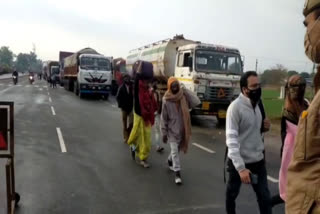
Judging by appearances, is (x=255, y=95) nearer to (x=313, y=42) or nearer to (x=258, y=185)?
(x=258, y=185)

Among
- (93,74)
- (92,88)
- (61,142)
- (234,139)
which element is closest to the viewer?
(234,139)

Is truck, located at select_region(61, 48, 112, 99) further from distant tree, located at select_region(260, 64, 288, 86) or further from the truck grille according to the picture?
distant tree, located at select_region(260, 64, 288, 86)

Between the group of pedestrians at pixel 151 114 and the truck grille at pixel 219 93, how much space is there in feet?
15.9

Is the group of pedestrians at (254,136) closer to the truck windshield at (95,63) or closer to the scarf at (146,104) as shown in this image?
the scarf at (146,104)

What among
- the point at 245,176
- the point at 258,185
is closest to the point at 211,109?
the point at 258,185

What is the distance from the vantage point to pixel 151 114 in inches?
274

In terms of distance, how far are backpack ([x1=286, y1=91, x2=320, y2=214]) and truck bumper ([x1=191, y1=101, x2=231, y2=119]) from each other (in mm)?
11671

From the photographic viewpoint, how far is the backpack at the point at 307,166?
1461 millimetres

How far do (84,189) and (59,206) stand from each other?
72cm

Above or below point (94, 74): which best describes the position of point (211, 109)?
below

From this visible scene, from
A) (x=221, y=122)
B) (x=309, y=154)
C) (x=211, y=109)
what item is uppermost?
(x=309, y=154)

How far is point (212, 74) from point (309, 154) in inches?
466

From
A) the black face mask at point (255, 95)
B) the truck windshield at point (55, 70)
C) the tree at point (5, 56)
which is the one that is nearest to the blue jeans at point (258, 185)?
the black face mask at point (255, 95)

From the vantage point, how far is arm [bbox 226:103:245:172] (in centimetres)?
351
